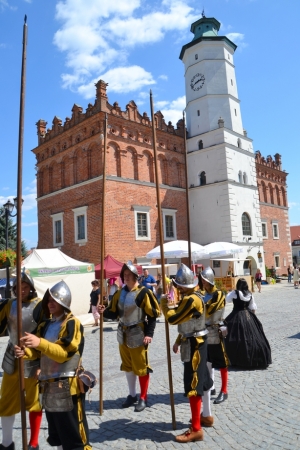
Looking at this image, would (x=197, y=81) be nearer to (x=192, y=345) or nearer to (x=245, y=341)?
(x=245, y=341)

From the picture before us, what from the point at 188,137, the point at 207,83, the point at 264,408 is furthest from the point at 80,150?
the point at 264,408

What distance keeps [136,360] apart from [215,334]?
115 cm

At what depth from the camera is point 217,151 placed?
87.3 ft

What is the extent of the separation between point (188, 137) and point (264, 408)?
2590 centimetres

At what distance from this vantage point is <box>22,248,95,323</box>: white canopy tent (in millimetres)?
14044

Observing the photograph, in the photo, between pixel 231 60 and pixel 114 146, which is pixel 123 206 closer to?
pixel 114 146

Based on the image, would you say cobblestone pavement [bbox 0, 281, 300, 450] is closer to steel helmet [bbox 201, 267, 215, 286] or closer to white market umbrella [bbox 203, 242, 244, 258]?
steel helmet [bbox 201, 267, 215, 286]

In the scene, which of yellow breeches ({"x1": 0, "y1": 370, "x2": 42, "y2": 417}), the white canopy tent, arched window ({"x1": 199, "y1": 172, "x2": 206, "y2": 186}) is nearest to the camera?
yellow breeches ({"x1": 0, "y1": 370, "x2": 42, "y2": 417})

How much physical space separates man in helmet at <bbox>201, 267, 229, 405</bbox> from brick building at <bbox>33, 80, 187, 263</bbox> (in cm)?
1632

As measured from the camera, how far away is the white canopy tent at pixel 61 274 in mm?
14044

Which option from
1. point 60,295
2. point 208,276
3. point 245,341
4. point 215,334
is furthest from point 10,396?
point 245,341

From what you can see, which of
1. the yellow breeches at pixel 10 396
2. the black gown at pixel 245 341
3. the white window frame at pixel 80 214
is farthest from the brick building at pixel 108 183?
the yellow breeches at pixel 10 396

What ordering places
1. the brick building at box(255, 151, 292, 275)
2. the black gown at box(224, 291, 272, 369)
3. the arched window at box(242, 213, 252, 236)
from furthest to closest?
the brick building at box(255, 151, 292, 275)
the arched window at box(242, 213, 252, 236)
the black gown at box(224, 291, 272, 369)

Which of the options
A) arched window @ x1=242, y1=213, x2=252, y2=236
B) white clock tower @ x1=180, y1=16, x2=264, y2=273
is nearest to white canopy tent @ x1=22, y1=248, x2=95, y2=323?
white clock tower @ x1=180, y1=16, x2=264, y2=273
